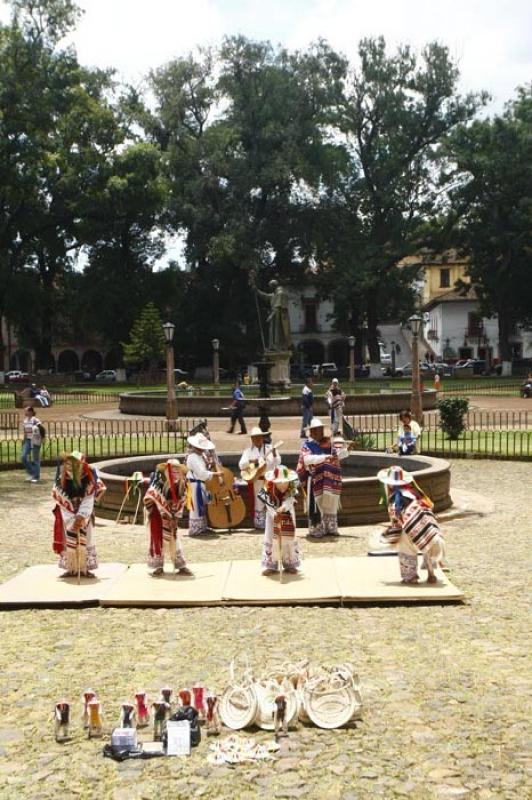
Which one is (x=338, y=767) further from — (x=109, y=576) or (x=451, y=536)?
(x=451, y=536)

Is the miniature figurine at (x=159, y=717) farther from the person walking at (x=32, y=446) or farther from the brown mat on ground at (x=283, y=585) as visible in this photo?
the person walking at (x=32, y=446)

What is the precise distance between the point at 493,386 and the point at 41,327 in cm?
3191

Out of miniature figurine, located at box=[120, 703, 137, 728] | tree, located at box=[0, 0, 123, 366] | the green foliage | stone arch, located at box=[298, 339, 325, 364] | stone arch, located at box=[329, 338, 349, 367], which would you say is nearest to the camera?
miniature figurine, located at box=[120, 703, 137, 728]

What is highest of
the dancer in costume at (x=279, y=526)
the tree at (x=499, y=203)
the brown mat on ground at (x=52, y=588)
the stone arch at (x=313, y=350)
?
the tree at (x=499, y=203)

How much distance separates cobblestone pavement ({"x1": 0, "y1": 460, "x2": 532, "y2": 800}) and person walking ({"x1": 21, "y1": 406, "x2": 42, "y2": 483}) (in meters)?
7.15

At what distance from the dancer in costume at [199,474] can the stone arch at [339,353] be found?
74520 millimetres

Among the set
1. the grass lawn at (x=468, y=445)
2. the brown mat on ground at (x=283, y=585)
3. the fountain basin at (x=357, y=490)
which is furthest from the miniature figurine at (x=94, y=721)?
the grass lawn at (x=468, y=445)

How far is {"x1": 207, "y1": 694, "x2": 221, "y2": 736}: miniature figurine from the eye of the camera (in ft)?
19.4

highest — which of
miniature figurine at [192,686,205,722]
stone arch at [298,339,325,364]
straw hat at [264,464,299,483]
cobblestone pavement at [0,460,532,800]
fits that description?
stone arch at [298,339,325,364]

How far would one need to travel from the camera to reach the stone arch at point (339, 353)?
8694cm

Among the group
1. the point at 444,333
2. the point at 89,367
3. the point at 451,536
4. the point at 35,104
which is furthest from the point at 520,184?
the point at 451,536

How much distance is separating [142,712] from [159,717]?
0.19 m

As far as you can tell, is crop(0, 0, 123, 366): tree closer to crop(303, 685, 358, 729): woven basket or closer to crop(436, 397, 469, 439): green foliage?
crop(436, 397, 469, 439): green foliage

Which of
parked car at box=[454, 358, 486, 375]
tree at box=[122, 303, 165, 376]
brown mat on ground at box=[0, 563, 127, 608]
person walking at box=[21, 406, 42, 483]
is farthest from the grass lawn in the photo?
parked car at box=[454, 358, 486, 375]
